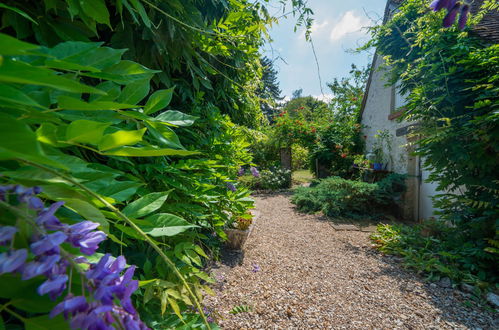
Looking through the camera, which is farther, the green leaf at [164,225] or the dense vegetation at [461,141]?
the dense vegetation at [461,141]

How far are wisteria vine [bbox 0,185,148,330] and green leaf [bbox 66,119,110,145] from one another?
0.29 feet

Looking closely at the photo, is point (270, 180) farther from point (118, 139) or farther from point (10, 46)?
point (10, 46)

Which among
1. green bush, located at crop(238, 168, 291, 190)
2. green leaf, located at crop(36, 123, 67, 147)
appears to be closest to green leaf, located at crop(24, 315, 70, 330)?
green leaf, located at crop(36, 123, 67, 147)

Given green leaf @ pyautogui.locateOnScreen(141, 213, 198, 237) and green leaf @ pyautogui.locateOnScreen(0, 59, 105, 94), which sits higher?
green leaf @ pyautogui.locateOnScreen(0, 59, 105, 94)

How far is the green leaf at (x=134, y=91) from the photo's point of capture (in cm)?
55

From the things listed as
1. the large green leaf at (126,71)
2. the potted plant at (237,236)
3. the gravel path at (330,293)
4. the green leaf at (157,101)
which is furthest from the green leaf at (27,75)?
the potted plant at (237,236)

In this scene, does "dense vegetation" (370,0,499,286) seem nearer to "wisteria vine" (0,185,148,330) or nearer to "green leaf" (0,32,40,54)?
"wisteria vine" (0,185,148,330)

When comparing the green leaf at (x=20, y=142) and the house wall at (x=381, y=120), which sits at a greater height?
the house wall at (x=381, y=120)

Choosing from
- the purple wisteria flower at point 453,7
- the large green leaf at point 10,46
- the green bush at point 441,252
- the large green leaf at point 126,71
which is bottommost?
the green bush at point 441,252

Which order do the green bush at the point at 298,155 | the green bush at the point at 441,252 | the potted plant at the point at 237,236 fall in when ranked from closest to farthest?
the green bush at the point at 441,252 → the potted plant at the point at 237,236 → the green bush at the point at 298,155

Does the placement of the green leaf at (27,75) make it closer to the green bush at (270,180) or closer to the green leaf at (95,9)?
the green leaf at (95,9)

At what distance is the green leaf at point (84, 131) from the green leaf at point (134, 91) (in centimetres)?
23

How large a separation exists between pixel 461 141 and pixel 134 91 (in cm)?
427

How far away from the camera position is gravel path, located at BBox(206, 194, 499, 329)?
2.29 m
